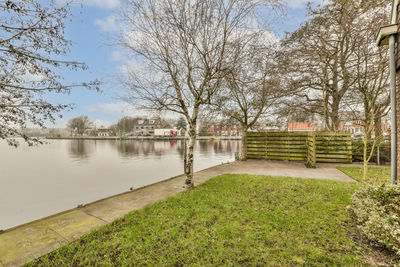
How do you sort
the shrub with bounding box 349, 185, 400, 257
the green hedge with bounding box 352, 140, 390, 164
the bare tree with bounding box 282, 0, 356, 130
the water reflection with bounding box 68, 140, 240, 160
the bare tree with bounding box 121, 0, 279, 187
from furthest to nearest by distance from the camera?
the water reflection with bounding box 68, 140, 240, 160 < the green hedge with bounding box 352, 140, 390, 164 < the bare tree with bounding box 282, 0, 356, 130 < the bare tree with bounding box 121, 0, 279, 187 < the shrub with bounding box 349, 185, 400, 257

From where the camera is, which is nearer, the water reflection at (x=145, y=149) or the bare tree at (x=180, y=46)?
the bare tree at (x=180, y=46)

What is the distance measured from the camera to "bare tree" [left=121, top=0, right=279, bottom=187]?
4863 mm

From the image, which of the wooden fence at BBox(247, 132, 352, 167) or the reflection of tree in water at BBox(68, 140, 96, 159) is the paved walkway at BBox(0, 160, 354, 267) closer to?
the wooden fence at BBox(247, 132, 352, 167)

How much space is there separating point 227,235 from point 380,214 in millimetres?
2446

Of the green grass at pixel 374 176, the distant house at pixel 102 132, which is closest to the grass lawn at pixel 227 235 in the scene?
the green grass at pixel 374 176

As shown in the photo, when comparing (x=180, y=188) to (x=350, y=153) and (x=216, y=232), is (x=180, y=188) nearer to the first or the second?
(x=216, y=232)

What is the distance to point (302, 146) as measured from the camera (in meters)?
10.7

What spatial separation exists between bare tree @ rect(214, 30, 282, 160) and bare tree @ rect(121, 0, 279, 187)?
0.40m

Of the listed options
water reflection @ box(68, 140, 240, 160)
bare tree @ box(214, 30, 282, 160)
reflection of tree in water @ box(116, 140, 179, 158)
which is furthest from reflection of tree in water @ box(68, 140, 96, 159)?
bare tree @ box(214, 30, 282, 160)

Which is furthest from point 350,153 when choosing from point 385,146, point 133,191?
point 133,191

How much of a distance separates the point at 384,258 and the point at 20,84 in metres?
5.96

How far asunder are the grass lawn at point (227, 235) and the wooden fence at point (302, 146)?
5.96m

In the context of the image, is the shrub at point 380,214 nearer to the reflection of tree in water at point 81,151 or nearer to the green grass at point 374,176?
the green grass at point 374,176

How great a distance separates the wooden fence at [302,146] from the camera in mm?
9828
